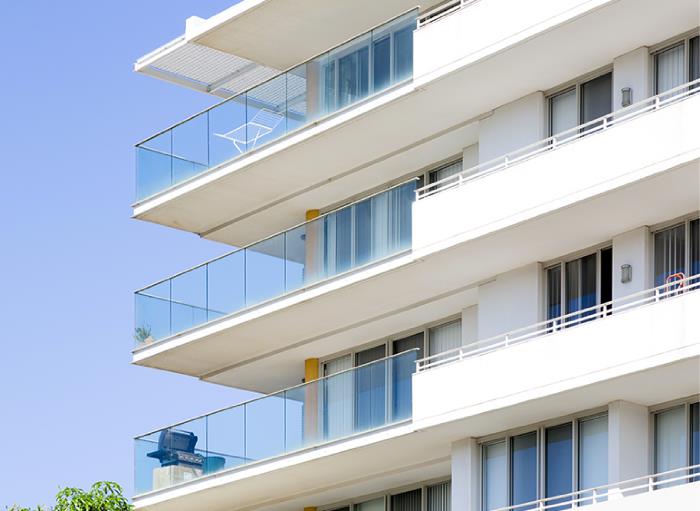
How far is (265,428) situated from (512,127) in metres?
7.90

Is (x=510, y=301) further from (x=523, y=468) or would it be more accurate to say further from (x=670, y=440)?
(x=670, y=440)

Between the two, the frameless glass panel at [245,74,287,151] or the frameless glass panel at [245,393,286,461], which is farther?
the frameless glass panel at [245,74,287,151]

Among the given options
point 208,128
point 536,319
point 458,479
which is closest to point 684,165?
point 536,319

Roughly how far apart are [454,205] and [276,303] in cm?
579

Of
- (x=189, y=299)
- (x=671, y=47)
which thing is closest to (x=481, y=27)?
(x=671, y=47)

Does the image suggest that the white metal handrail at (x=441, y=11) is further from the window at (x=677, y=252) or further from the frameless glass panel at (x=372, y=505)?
the frameless glass panel at (x=372, y=505)

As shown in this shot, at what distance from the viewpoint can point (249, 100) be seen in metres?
38.7

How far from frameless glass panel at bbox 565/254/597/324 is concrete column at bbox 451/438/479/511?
294 cm

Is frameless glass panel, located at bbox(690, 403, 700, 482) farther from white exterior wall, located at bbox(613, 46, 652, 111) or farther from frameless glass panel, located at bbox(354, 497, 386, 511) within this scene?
frameless glass panel, located at bbox(354, 497, 386, 511)

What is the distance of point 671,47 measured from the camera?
30688 millimetres

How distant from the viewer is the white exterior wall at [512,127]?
1296 inches

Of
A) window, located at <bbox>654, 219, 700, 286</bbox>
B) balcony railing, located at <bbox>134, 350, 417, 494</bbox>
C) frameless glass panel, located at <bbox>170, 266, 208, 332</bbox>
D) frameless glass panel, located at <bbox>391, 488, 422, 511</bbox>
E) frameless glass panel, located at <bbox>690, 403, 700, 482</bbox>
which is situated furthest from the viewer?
frameless glass panel, located at <bbox>170, 266, 208, 332</bbox>

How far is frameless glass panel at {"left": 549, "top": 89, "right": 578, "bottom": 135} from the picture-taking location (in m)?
32.4

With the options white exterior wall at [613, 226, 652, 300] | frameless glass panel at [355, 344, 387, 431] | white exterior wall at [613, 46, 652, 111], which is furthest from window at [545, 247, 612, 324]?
frameless glass panel at [355, 344, 387, 431]
